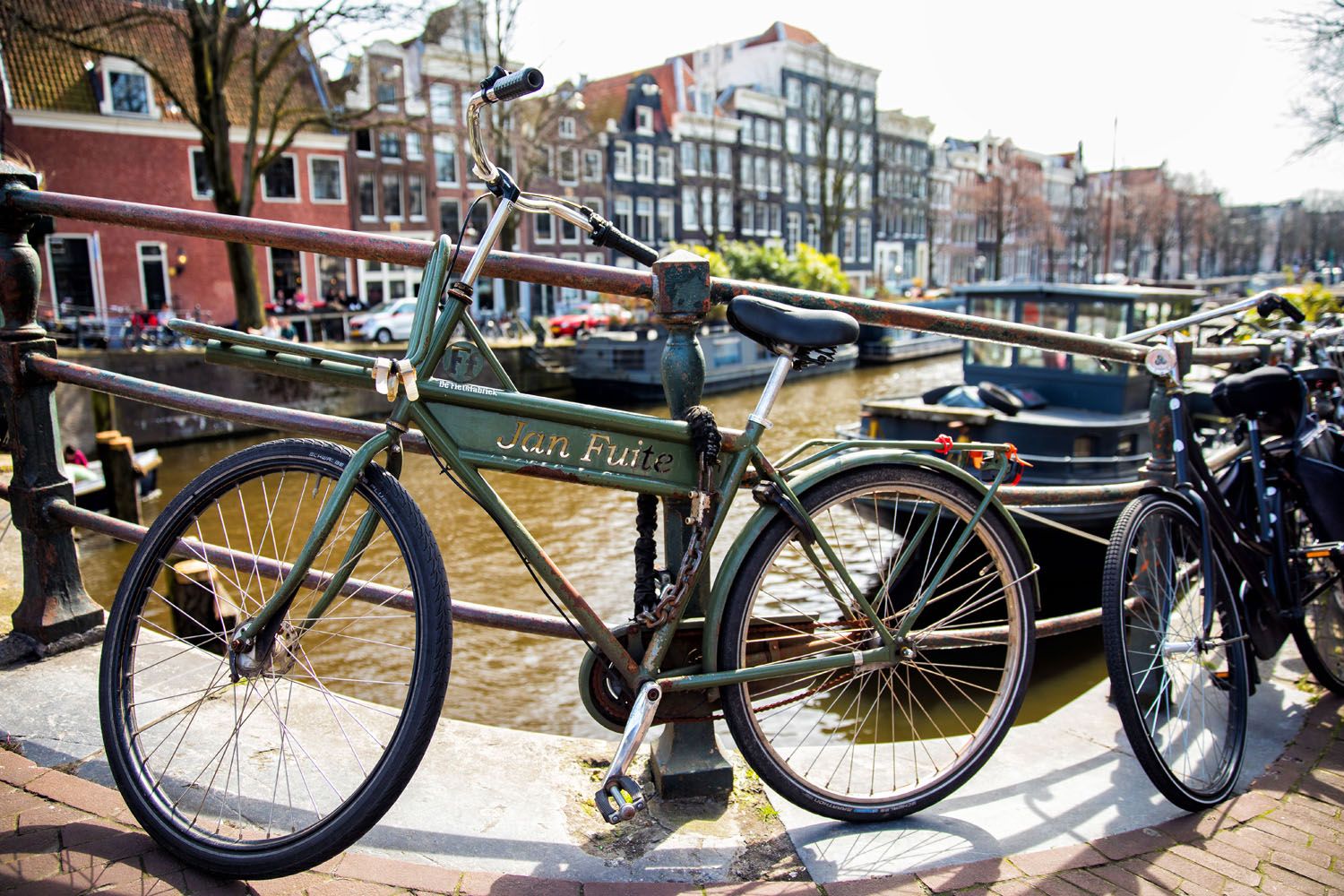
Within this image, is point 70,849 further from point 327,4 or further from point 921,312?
point 327,4

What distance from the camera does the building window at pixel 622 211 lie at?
133ft

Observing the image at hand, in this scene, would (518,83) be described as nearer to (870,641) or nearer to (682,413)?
(682,413)

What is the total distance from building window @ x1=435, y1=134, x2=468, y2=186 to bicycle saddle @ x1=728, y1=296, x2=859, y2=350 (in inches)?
1337

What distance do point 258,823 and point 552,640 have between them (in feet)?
19.4

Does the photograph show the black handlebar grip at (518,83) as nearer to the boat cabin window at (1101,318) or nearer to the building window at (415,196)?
the boat cabin window at (1101,318)

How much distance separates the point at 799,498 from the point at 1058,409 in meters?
10.6

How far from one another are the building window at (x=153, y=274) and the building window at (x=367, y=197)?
6655 mm

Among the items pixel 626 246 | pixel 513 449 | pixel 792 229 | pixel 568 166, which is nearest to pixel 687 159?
pixel 792 229

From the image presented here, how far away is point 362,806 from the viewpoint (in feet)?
5.27

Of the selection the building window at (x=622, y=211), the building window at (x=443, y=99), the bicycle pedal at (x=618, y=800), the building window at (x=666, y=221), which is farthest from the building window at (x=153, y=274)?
the bicycle pedal at (x=618, y=800)

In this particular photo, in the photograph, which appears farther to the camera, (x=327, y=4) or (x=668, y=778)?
(x=327, y=4)

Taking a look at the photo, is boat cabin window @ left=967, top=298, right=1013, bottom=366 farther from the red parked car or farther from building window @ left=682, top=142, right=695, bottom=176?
building window @ left=682, top=142, right=695, bottom=176

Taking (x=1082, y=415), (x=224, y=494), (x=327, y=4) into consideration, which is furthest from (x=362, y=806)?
(x=327, y=4)

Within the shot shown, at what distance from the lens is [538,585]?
1684mm
